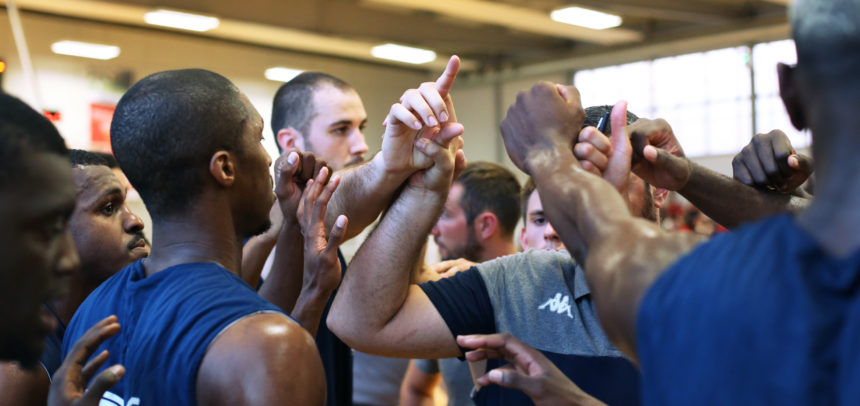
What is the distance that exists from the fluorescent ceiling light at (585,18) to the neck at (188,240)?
12029 mm

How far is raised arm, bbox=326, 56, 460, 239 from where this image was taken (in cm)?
231

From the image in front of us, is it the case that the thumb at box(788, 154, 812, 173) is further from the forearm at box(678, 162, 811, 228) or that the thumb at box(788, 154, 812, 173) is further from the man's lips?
the man's lips

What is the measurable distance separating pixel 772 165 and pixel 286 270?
5.18 ft

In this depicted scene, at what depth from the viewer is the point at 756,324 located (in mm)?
1110

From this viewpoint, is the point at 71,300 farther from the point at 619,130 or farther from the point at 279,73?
the point at 279,73

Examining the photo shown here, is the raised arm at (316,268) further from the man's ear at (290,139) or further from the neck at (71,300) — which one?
the man's ear at (290,139)

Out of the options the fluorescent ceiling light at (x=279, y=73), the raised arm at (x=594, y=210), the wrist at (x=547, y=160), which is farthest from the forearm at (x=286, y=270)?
the fluorescent ceiling light at (x=279, y=73)

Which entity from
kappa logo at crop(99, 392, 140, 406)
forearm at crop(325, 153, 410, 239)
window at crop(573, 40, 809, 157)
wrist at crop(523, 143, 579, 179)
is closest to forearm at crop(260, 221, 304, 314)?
forearm at crop(325, 153, 410, 239)

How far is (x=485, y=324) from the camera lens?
246 cm

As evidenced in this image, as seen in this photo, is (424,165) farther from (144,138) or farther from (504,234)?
(504,234)

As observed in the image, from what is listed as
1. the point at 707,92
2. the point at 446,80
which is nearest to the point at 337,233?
the point at 446,80

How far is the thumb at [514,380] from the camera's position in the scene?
186cm

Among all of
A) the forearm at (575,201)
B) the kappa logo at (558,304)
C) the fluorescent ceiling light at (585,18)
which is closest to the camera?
the forearm at (575,201)

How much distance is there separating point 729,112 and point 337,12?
7.36 meters
